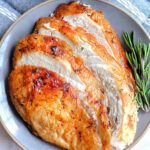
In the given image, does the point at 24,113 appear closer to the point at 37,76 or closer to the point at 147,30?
the point at 37,76

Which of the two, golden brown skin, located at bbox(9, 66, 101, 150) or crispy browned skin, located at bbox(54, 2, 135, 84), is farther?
crispy browned skin, located at bbox(54, 2, 135, 84)

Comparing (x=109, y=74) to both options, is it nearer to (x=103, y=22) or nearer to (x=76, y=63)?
(x=76, y=63)

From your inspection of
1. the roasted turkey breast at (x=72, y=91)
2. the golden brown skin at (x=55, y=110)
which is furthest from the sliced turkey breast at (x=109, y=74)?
the golden brown skin at (x=55, y=110)

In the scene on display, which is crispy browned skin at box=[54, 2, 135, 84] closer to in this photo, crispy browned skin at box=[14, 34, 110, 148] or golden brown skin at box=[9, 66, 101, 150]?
crispy browned skin at box=[14, 34, 110, 148]

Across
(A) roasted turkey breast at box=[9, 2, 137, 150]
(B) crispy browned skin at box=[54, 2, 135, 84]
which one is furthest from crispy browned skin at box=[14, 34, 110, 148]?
(B) crispy browned skin at box=[54, 2, 135, 84]

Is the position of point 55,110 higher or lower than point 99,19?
lower

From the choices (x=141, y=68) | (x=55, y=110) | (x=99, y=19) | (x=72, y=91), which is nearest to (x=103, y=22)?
(x=99, y=19)

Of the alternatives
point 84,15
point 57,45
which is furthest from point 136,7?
point 57,45
